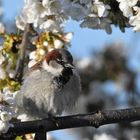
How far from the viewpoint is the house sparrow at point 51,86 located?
11.0 ft

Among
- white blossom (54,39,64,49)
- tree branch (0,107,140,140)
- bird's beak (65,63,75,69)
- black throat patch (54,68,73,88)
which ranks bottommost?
tree branch (0,107,140,140)

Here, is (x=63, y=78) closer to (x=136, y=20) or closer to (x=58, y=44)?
(x=58, y=44)

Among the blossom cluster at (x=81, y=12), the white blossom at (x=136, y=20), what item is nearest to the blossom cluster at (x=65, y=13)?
the blossom cluster at (x=81, y=12)

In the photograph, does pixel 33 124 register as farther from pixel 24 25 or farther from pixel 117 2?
pixel 24 25

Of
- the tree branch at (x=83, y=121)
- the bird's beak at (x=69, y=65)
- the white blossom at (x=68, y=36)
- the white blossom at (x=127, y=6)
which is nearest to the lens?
the tree branch at (x=83, y=121)

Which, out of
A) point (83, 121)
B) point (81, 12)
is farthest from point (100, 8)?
point (83, 121)

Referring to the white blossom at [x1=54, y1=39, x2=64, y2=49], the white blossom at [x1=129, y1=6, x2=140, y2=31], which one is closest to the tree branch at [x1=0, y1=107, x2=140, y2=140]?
the white blossom at [x1=129, y1=6, x2=140, y2=31]

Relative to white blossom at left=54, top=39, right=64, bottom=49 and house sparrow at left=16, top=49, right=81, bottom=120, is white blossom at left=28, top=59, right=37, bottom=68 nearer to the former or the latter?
house sparrow at left=16, top=49, right=81, bottom=120

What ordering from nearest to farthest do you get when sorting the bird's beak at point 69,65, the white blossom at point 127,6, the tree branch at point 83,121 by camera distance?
the tree branch at point 83,121
the white blossom at point 127,6
the bird's beak at point 69,65

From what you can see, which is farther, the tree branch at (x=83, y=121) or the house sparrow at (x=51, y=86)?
the house sparrow at (x=51, y=86)

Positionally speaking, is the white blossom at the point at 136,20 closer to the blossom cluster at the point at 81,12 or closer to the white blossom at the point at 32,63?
the blossom cluster at the point at 81,12

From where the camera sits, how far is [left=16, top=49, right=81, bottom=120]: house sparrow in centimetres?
336

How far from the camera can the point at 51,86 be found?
3.37 metres

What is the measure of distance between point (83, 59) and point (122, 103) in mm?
820
